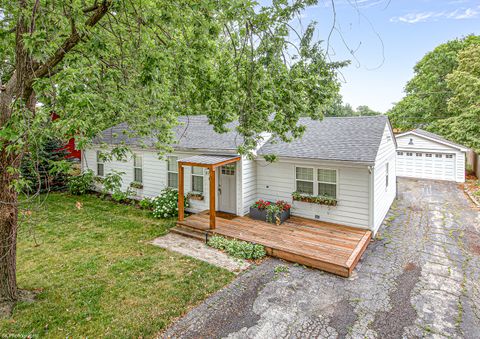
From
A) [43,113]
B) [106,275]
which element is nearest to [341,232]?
[106,275]

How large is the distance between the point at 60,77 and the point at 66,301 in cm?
404

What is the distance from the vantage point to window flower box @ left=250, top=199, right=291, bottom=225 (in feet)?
28.2

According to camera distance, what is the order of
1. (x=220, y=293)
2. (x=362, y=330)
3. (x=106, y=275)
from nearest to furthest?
1. (x=362, y=330)
2. (x=220, y=293)
3. (x=106, y=275)

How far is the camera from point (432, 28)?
7.82 meters

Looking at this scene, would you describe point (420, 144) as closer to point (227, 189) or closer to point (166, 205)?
point (227, 189)

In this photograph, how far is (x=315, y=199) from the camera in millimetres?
8703

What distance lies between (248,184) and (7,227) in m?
6.63

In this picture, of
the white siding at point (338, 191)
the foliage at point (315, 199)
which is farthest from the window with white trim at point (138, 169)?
the foliage at point (315, 199)

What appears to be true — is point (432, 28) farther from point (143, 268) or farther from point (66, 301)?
point (66, 301)

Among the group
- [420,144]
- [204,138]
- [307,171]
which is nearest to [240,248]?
[307,171]

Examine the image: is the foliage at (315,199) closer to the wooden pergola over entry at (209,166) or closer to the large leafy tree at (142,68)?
Result: the wooden pergola over entry at (209,166)

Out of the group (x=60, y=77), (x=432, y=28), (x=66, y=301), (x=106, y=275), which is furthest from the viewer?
(x=432, y=28)

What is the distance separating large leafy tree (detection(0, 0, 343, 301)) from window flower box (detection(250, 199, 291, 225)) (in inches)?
140

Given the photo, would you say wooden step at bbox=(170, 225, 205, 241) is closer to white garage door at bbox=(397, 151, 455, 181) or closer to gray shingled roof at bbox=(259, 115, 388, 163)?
gray shingled roof at bbox=(259, 115, 388, 163)
